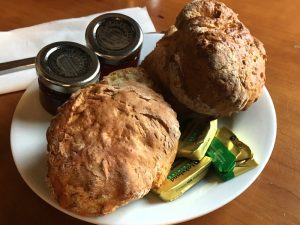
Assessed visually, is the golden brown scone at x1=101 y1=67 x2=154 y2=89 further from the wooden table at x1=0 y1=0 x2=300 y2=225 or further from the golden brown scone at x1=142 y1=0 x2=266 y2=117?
the wooden table at x1=0 y1=0 x2=300 y2=225


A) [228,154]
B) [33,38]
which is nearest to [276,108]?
[228,154]

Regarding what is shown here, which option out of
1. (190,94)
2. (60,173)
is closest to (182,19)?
(190,94)

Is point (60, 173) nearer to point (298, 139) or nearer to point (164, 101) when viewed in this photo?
point (164, 101)

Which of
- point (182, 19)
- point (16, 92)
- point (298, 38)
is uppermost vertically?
point (182, 19)

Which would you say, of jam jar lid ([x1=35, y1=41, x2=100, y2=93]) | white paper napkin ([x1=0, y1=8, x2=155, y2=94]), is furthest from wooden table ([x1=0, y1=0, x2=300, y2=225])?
jam jar lid ([x1=35, y1=41, x2=100, y2=93])

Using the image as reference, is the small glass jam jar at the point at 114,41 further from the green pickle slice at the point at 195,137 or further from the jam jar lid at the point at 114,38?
the green pickle slice at the point at 195,137

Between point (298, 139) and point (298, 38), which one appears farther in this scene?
point (298, 38)

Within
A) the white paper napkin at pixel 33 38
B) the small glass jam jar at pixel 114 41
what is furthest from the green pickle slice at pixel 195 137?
the white paper napkin at pixel 33 38
